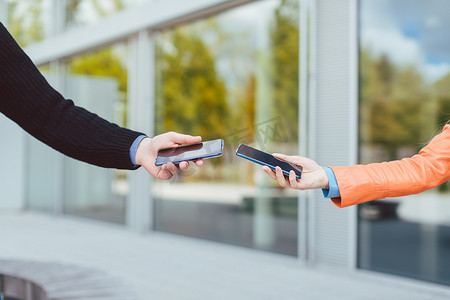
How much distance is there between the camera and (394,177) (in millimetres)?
1622

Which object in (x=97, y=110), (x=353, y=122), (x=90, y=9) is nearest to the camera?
(x=353, y=122)

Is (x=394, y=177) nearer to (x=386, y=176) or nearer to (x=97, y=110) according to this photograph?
(x=386, y=176)

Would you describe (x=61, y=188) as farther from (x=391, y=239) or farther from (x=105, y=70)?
(x=391, y=239)

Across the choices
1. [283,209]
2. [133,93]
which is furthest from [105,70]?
[283,209]

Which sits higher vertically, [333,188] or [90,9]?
[90,9]

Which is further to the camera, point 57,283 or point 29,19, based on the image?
point 29,19

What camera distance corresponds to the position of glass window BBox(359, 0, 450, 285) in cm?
520

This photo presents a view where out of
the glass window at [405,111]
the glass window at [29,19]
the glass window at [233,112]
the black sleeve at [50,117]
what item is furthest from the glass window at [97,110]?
the black sleeve at [50,117]

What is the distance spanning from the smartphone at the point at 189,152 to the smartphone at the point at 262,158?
0.17 m

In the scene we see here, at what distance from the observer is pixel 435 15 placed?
16.9ft

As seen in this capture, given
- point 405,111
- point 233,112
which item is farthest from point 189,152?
point 233,112

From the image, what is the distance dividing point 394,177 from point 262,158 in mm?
418

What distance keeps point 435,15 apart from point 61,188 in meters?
7.17

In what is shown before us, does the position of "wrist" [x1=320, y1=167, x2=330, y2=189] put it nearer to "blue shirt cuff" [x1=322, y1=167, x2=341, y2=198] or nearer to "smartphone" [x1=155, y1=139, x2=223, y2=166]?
"blue shirt cuff" [x1=322, y1=167, x2=341, y2=198]
